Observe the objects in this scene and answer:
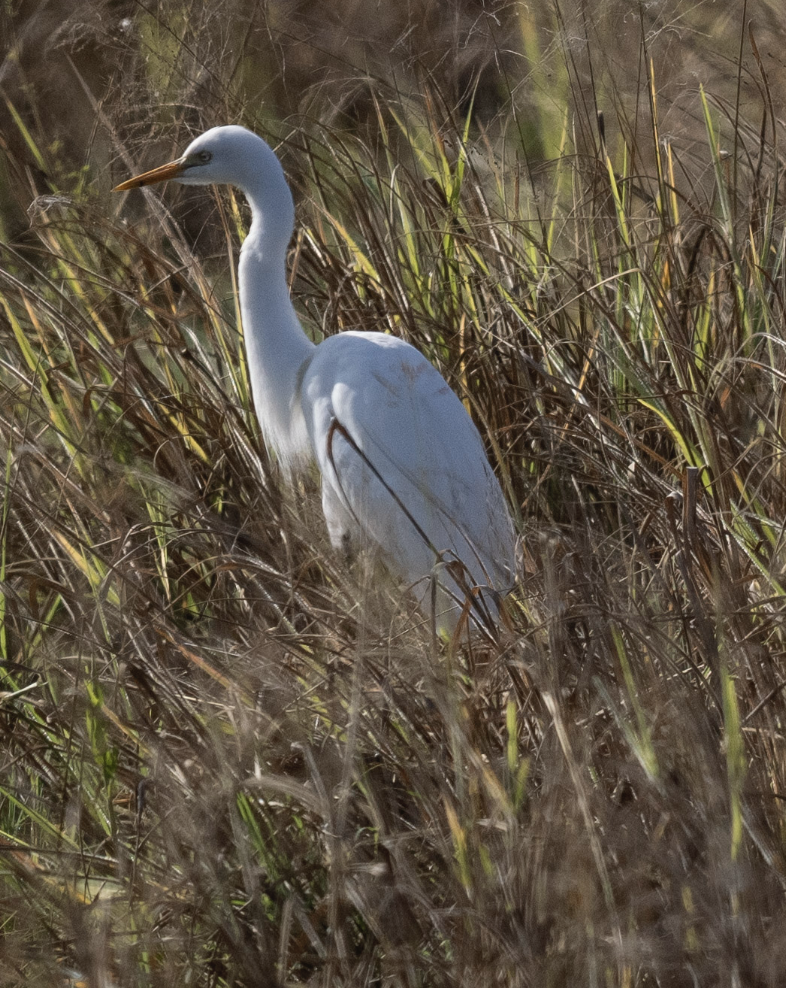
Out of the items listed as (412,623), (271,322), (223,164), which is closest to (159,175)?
(223,164)

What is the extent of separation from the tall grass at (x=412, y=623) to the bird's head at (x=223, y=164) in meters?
0.12

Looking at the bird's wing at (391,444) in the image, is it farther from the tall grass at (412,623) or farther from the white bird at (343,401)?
the tall grass at (412,623)

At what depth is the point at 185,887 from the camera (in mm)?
872

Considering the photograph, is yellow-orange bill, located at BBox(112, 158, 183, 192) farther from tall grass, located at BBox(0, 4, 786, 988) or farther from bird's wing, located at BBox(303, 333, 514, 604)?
bird's wing, located at BBox(303, 333, 514, 604)

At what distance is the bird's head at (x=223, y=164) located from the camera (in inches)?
66.7

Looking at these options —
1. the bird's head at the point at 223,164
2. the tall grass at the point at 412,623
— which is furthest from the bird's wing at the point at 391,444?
the bird's head at the point at 223,164

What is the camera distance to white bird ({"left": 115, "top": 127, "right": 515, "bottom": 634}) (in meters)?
1.67

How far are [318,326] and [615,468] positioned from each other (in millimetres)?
1005

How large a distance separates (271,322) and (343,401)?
20cm

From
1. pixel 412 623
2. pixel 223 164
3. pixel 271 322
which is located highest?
pixel 223 164

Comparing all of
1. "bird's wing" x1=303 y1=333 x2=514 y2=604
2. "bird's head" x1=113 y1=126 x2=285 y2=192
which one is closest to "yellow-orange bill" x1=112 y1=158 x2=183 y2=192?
"bird's head" x1=113 y1=126 x2=285 y2=192

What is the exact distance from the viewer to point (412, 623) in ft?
3.19

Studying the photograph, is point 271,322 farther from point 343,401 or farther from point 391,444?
point 391,444

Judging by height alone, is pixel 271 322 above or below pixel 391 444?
above
